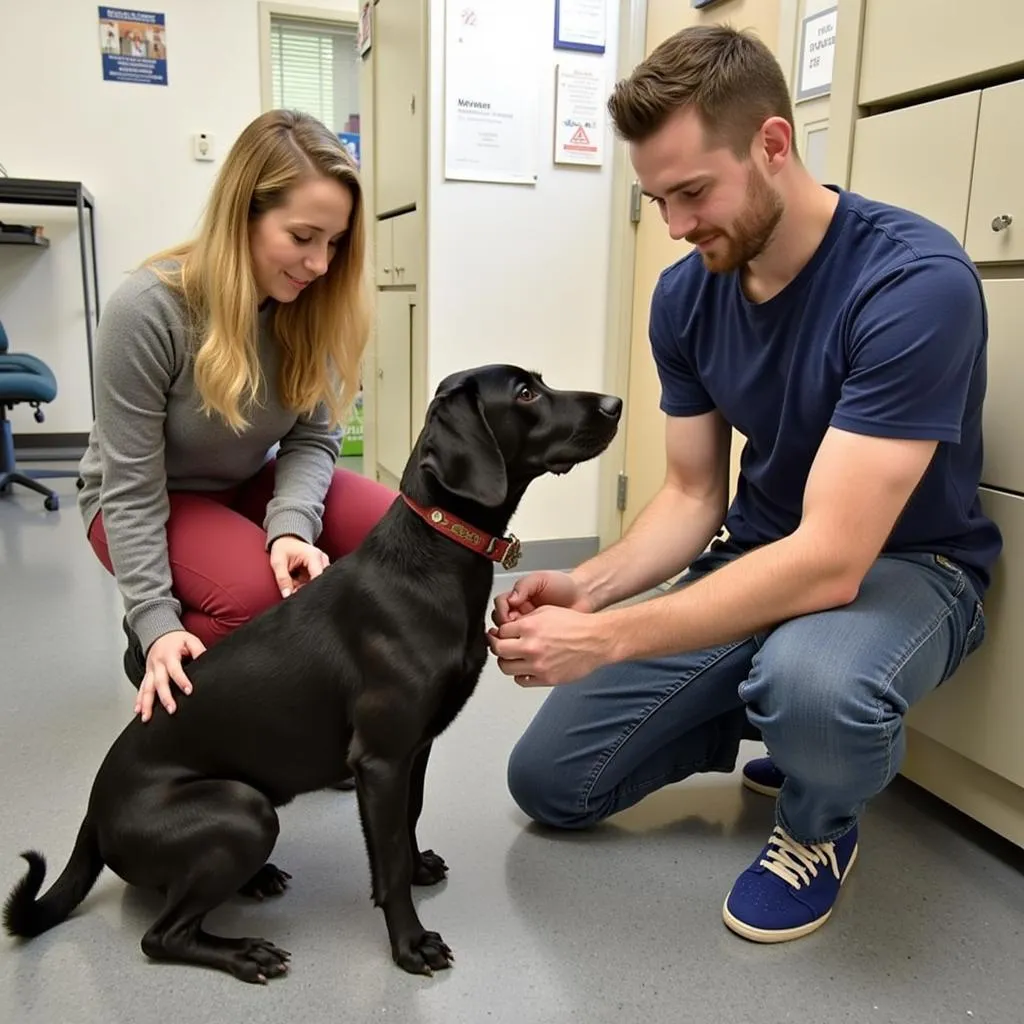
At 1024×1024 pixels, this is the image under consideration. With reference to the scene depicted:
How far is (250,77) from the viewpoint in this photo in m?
5.25

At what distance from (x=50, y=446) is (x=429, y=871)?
4.77 metres

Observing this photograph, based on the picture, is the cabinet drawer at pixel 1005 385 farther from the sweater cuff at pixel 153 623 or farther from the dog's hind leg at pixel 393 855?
the sweater cuff at pixel 153 623

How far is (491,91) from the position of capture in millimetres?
2676

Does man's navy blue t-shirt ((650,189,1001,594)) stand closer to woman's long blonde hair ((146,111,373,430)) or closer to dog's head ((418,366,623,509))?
dog's head ((418,366,623,509))

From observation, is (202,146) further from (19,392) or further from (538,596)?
(538,596)

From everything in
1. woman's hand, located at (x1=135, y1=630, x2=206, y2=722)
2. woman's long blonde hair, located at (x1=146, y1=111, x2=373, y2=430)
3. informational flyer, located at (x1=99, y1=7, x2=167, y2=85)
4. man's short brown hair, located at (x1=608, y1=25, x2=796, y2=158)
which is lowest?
woman's hand, located at (x1=135, y1=630, x2=206, y2=722)

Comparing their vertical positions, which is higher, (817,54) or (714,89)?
(817,54)

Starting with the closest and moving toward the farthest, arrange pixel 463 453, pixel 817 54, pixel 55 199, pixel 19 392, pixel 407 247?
pixel 463 453
pixel 817 54
pixel 407 247
pixel 19 392
pixel 55 199

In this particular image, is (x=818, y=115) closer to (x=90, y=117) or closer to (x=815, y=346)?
(x=815, y=346)

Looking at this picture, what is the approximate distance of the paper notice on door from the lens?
9.02 feet

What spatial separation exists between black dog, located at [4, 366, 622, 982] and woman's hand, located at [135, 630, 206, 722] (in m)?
0.02

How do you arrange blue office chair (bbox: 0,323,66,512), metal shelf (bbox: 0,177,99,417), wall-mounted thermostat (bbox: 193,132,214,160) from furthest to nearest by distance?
1. wall-mounted thermostat (bbox: 193,132,214,160)
2. metal shelf (bbox: 0,177,99,417)
3. blue office chair (bbox: 0,323,66,512)

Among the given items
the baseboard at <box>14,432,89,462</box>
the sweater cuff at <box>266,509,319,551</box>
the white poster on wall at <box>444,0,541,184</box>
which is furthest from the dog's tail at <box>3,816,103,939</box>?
the baseboard at <box>14,432,89,462</box>

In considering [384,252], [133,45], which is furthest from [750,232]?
[133,45]
